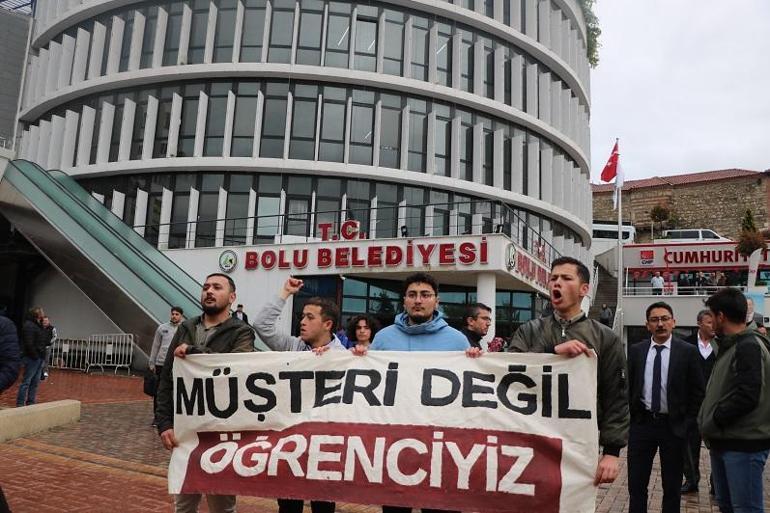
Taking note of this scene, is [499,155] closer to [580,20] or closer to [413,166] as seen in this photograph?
[413,166]

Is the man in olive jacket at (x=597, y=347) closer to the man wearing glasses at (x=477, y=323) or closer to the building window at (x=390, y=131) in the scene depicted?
the man wearing glasses at (x=477, y=323)

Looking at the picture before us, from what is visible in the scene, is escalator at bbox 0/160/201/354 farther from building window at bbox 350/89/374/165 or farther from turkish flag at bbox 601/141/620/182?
turkish flag at bbox 601/141/620/182

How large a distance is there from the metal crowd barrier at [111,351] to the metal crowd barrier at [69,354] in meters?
0.42

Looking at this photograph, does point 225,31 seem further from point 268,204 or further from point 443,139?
point 443,139

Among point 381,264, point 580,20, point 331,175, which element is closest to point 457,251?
point 381,264

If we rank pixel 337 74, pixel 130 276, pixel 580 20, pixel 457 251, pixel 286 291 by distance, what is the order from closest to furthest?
pixel 286 291
pixel 130 276
pixel 457 251
pixel 337 74
pixel 580 20

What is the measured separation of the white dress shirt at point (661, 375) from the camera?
4.93 meters

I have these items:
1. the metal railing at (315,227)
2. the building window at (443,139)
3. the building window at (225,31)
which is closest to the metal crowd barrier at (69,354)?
the metal railing at (315,227)

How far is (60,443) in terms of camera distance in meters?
8.45

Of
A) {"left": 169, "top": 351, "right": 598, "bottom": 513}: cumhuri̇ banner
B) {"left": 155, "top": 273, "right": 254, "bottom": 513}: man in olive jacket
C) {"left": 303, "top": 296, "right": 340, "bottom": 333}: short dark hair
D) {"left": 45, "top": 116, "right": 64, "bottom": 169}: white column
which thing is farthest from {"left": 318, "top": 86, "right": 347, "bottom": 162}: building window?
{"left": 169, "top": 351, "right": 598, "bottom": 513}: cumhuri̇ banner

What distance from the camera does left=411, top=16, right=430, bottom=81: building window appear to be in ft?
85.6

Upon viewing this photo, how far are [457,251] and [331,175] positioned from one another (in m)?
8.11

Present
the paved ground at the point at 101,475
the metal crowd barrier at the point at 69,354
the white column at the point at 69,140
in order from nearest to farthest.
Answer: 1. the paved ground at the point at 101,475
2. the metal crowd barrier at the point at 69,354
3. the white column at the point at 69,140

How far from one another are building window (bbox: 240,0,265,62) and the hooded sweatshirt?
22.9 m
